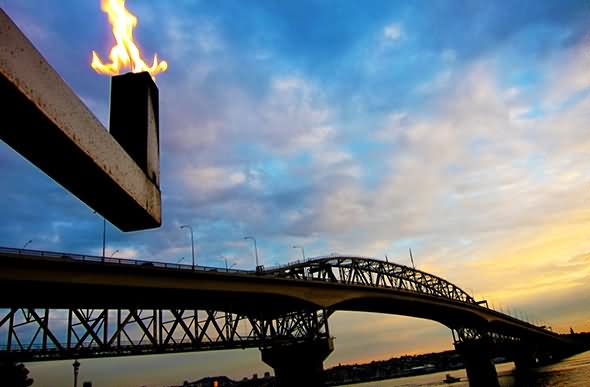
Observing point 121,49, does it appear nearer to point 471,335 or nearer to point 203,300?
point 203,300

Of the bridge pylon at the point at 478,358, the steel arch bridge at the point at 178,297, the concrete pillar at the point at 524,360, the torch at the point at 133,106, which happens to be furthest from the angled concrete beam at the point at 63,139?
the concrete pillar at the point at 524,360

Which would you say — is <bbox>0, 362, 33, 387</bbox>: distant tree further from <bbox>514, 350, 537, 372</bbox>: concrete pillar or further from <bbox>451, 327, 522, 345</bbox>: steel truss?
<bbox>514, 350, 537, 372</bbox>: concrete pillar

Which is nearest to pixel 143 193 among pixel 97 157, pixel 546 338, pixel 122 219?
pixel 122 219

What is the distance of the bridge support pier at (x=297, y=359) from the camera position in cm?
6775

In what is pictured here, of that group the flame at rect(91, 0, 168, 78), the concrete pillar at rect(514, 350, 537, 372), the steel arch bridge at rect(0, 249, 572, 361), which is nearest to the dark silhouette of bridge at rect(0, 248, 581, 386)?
the steel arch bridge at rect(0, 249, 572, 361)

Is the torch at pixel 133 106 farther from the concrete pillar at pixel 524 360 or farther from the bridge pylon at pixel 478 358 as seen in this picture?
the concrete pillar at pixel 524 360

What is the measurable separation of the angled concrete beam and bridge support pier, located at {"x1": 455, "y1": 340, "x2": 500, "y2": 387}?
119 m

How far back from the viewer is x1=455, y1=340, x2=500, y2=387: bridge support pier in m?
108

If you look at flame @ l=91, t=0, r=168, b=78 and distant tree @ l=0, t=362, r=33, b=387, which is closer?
flame @ l=91, t=0, r=168, b=78

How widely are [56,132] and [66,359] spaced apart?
5383 centimetres

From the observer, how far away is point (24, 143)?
8.43ft

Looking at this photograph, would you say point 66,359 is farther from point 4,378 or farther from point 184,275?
point 184,275

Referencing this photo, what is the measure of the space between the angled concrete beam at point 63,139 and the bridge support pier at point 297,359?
69.6m

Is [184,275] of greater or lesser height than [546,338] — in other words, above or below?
above
